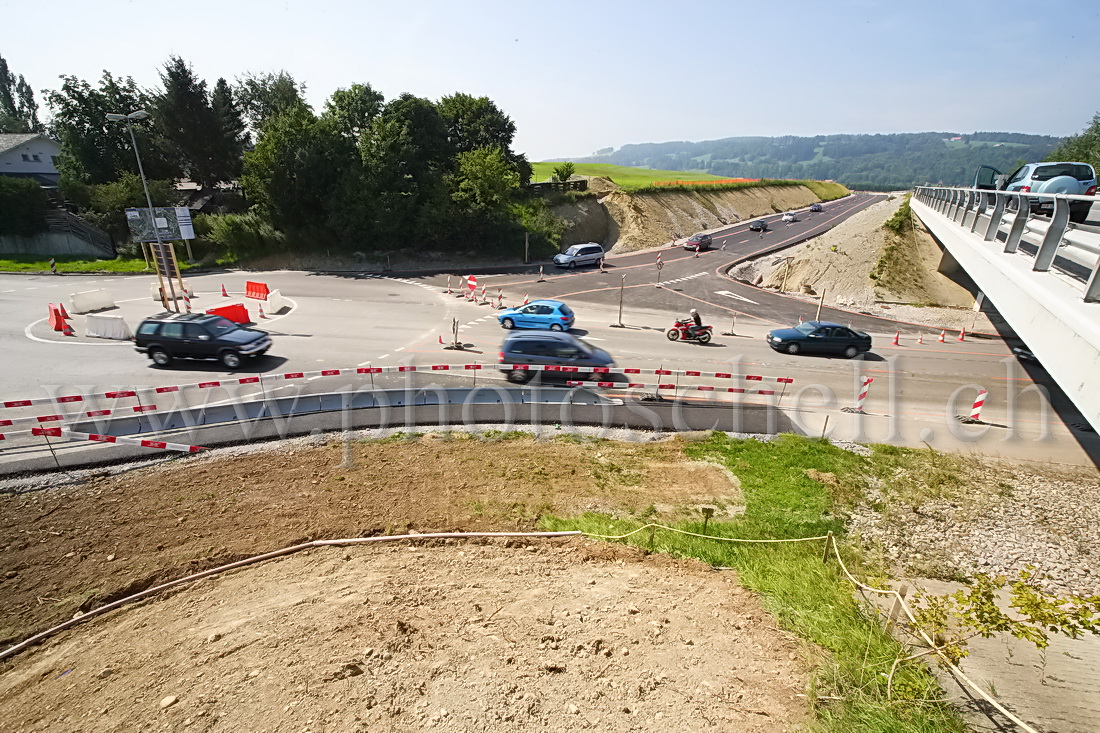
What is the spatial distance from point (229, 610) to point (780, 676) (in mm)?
7891

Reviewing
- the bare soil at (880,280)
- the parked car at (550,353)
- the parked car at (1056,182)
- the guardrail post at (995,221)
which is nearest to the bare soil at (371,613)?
the parked car at (550,353)

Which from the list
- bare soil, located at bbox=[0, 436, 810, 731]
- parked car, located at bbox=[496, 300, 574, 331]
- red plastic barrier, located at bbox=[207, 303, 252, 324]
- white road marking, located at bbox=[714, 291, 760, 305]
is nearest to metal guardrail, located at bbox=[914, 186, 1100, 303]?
bare soil, located at bbox=[0, 436, 810, 731]

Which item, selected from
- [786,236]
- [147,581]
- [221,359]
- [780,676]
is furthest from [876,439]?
[786,236]

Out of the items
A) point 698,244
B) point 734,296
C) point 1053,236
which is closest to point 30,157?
point 698,244

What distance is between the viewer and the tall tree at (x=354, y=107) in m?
37.6

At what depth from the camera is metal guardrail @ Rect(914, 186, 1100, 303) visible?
26.6 ft

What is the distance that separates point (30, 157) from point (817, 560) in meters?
74.2

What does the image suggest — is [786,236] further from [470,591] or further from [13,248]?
[13,248]

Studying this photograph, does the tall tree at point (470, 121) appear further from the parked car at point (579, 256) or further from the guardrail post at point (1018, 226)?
the guardrail post at point (1018, 226)

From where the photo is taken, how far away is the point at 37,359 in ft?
56.2

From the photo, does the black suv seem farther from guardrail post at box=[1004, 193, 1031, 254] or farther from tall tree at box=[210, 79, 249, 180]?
tall tree at box=[210, 79, 249, 180]

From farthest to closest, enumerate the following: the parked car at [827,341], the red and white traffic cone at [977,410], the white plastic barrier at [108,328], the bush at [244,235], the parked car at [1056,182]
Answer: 1. the bush at [244,235]
2. the parked car at [827,341]
3. the white plastic barrier at [108,328]
4. the red and white traffic cone at [977,410]
5. the parked car at [1056,182]

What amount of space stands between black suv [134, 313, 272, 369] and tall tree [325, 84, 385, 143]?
26.9 m

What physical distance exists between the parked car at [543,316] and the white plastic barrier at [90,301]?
20367 mm
